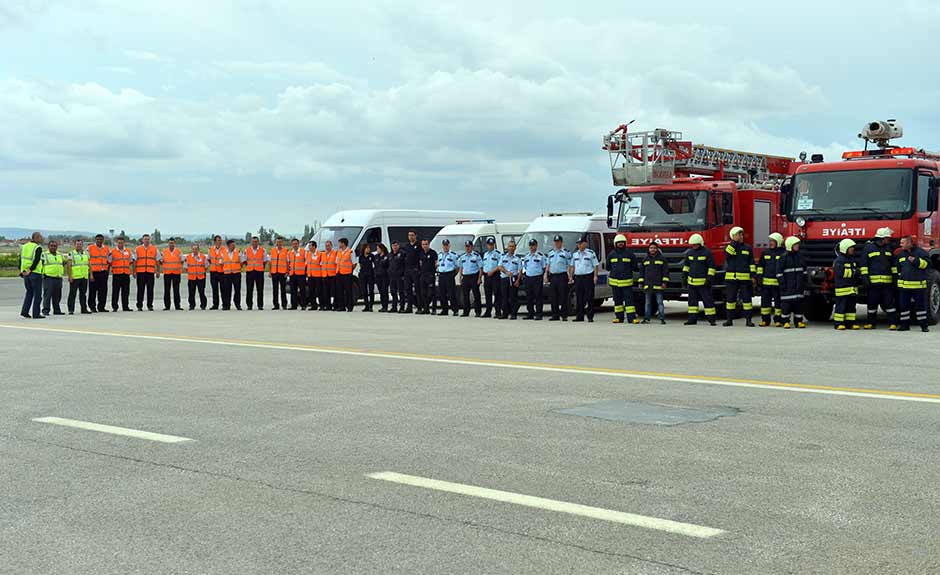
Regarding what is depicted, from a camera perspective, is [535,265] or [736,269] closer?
[736,269]

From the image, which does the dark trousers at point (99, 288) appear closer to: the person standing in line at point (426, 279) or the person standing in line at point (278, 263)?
the person standing in line at point (278, 263)

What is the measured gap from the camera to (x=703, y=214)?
22.1m

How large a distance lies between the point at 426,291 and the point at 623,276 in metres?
5.47

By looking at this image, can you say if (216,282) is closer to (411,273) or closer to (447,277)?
(411,273)

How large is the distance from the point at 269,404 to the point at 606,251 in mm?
15936

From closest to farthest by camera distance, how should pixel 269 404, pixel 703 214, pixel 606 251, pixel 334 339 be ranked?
pixel 269 404
pixel 334 339
pixel 703 214
pixel 606 251

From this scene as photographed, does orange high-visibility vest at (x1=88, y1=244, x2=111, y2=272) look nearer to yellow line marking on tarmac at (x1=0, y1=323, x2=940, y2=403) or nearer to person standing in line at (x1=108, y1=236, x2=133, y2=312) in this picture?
person standing in line at (x1=108, y1=236, x2=133, y2=312)

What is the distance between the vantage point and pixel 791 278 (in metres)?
19.0

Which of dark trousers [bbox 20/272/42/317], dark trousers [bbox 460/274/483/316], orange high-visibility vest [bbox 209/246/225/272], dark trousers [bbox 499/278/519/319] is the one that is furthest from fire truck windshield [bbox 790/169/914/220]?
dark trousers [bbox 20/272/42/317]

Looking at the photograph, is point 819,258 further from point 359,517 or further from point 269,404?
point 359,517

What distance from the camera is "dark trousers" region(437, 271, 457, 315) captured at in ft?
79.6

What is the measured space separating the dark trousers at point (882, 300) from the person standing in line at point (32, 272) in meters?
16.5

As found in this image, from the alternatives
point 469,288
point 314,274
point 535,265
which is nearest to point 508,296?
point 535,265

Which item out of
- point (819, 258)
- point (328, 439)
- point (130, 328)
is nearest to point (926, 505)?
point (328, 439)
